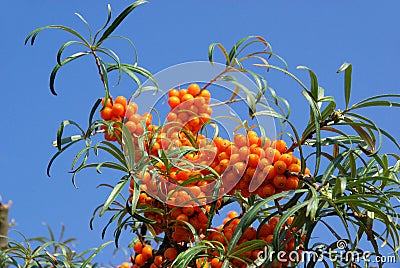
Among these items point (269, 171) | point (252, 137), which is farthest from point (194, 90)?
point (269, 171)

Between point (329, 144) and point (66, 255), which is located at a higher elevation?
point (329, 144)

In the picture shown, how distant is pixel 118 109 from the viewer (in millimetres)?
1642

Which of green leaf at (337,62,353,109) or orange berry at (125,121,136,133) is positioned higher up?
green leaf at (337,62,353,109)

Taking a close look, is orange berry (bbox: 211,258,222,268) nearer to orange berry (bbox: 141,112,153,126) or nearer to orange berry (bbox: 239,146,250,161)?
orange berry (bbox: 239,146,250,161)

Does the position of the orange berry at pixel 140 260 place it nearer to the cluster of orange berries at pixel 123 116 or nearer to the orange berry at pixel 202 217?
the orange berry at pixel 202 217

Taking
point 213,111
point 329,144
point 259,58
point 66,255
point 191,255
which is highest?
point 259,58

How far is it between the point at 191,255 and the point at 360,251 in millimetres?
451

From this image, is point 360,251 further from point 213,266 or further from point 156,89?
point 156,89

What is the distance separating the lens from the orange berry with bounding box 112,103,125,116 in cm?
164

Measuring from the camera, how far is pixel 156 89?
1.72 meters

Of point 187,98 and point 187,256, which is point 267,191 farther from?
point 187,98

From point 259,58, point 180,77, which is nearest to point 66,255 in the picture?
point 180,77

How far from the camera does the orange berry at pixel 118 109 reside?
5.39ft

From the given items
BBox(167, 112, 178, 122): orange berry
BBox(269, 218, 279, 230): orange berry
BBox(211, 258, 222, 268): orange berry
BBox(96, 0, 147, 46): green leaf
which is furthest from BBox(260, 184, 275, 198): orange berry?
BBox(96, 0, 147, 46): green leaf
